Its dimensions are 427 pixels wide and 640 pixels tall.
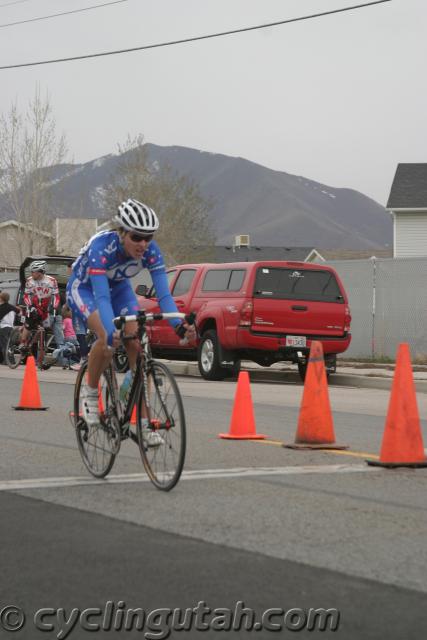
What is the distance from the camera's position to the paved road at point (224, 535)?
16.4 feet

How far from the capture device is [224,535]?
20.7 ft

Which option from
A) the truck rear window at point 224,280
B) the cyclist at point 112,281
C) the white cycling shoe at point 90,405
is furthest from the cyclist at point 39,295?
the white cycling shoe at point 90,405

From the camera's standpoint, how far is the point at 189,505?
7.24 metres

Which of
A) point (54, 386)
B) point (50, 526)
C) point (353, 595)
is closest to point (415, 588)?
point (353, 595)

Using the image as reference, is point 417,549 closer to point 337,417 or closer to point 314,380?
point 314,380

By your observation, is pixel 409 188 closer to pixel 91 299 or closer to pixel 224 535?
pixel 91 299

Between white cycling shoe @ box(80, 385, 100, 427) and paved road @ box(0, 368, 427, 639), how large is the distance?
0.40 metres

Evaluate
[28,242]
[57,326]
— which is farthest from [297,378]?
[28,242]

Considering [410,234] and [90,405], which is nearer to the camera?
[90,405]

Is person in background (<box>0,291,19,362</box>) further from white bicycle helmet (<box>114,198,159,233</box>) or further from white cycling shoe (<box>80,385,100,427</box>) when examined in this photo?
white bicycle helmet (<box>114,198,159,233</box>)

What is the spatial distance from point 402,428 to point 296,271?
39.1 feet

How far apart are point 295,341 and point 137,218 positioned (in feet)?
40.1

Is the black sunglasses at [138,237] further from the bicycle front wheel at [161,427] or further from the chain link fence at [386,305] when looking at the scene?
the chain link fence at [386,305]

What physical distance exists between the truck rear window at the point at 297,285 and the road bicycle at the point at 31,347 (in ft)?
16.4
